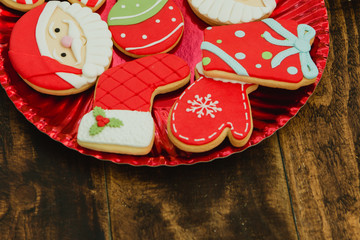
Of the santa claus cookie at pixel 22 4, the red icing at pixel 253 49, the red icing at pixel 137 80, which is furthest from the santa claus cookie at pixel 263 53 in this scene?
the santa claus cookie at pixel 22 4

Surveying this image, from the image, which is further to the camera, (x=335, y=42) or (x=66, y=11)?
(x=335, y=42)

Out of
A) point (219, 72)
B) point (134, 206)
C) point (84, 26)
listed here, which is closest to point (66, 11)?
point (84, 26)

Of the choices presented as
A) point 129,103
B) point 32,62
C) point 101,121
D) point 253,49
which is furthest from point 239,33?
point 32,62

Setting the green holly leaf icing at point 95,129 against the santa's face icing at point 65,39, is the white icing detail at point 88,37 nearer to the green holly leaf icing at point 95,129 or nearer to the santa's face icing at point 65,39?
the santa's face icing at point 65,39

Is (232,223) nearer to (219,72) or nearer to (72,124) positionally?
(219,72)

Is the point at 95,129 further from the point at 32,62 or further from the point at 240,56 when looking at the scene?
the point at 240,56

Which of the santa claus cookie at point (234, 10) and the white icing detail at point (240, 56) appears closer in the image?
the white icing detail at point (240, 56)
